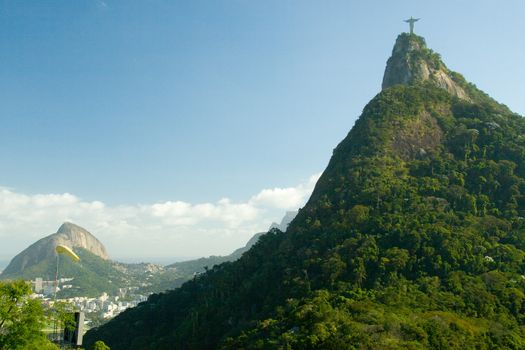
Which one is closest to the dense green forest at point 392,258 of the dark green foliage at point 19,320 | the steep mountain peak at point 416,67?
the steep mountain peak at point 416,67

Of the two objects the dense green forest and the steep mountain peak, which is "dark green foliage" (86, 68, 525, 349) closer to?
the dense green forest

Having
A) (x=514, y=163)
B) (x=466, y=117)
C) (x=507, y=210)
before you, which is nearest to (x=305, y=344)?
(x=507, y=210)

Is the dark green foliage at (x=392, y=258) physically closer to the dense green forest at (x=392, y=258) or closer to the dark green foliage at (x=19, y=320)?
the dense green forest at (x=392, y=258)

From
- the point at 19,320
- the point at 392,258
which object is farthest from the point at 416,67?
the point at 19,320

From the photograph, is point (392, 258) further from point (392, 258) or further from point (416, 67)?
point (416, 67)

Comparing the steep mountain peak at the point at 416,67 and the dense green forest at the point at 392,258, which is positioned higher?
the steep mountain peak at the point at 416,67

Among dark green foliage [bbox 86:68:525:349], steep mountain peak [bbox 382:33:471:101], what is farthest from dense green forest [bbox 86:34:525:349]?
steep mountain peak [bbox 382:33:471:101]
